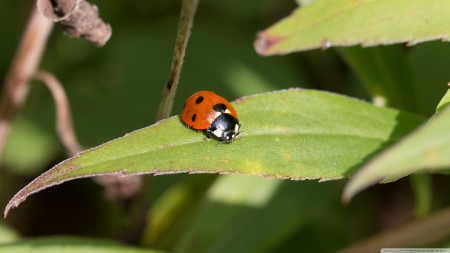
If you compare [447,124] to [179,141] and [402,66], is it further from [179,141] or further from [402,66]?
[402,66]

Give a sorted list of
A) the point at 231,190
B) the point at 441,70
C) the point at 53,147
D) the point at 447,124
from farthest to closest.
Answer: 1. the point at 53,147
2. the point at 441,70
3. the point at 231,190
4. the point at 447,124

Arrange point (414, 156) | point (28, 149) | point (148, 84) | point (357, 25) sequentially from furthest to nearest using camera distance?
point (148, 84) < point (28, 149) < point (357, 25) < point (414, 156)

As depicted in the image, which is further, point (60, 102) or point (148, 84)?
point (148, 84)

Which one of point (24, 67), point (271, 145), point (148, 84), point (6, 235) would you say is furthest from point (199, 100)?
point (148, 84)

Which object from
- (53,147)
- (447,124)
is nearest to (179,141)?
(447,124)

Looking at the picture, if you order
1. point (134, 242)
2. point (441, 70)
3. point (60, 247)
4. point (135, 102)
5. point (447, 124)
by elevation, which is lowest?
point (447, 124)

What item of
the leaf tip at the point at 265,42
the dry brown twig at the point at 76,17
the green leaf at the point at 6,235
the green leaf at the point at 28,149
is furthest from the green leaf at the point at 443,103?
the green leaf at the point at 28,149

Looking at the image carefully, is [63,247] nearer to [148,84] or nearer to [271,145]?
[271,145]
